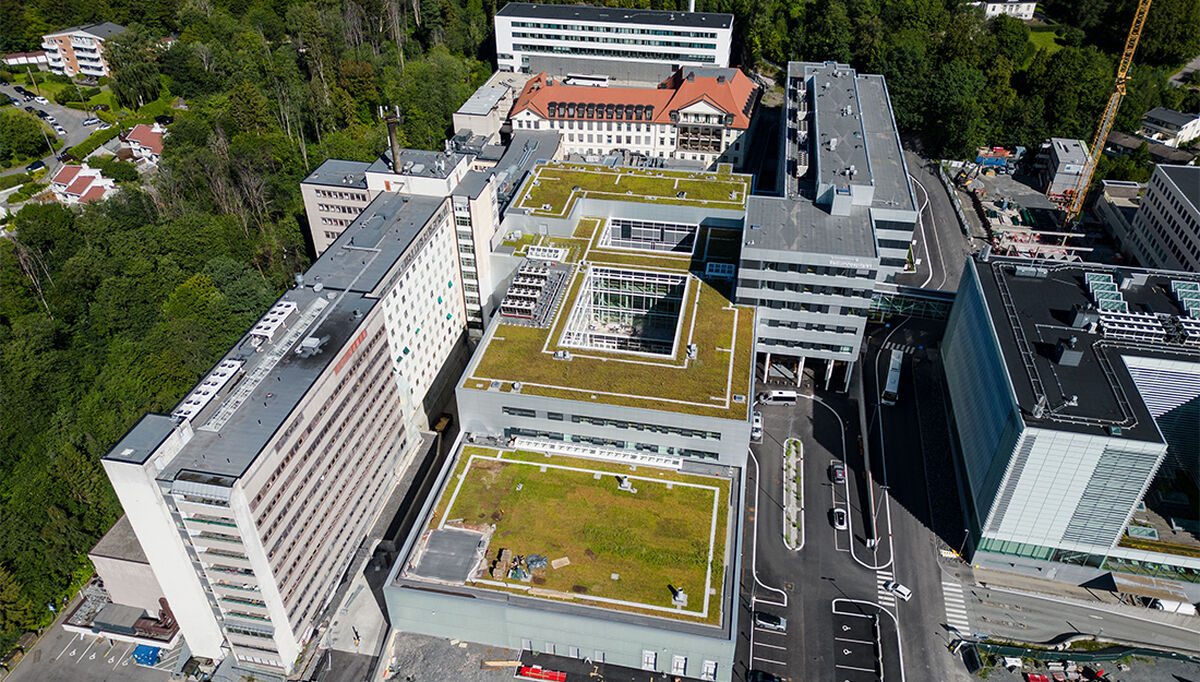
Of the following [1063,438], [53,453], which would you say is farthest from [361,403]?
[1063,438]

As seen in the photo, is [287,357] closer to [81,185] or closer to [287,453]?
[287,453]

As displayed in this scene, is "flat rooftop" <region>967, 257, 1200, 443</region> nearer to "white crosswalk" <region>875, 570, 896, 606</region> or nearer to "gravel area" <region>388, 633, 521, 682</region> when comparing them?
"white crosswalk" <region>875, 570, 896, 606</region>

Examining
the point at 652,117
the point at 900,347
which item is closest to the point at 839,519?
the point at 900,347

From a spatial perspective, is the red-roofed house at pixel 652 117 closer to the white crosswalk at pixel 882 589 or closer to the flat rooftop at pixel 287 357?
the flat rooftop at pixel 287 357

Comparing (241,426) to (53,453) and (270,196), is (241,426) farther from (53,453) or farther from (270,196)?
(270,196)

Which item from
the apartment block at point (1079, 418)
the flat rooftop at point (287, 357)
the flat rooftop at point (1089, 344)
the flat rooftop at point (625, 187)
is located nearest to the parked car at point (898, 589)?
the apartment block at point (1079, 418)

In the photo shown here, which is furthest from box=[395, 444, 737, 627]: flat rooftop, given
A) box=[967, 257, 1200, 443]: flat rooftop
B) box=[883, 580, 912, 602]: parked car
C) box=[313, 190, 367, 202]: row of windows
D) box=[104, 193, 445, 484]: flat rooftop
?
box=[313, 190, 367, 202]: row of windows

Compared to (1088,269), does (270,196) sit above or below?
below
